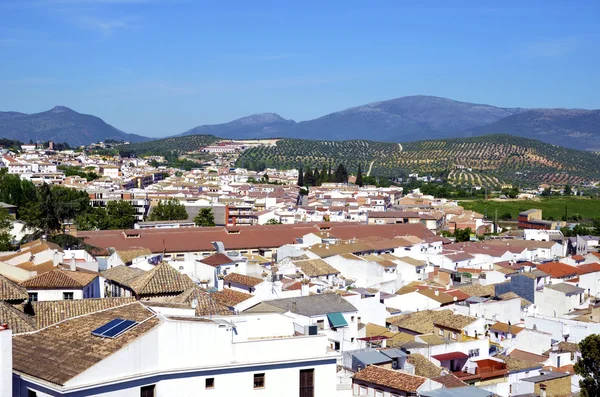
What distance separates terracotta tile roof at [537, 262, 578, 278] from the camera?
1438 inches

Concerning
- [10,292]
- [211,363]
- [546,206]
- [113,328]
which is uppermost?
[113,328]

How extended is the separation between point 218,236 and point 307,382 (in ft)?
114

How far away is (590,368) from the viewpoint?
19266 millimetres

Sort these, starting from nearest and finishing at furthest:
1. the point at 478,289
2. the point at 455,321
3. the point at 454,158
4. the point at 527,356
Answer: the point at 527,356, the point at 455,321, the point at 478,289, the point at 454,158

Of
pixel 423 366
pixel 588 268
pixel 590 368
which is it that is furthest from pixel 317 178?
pixel 423 366

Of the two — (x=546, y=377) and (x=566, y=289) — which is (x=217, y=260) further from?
(x=546, y=377)

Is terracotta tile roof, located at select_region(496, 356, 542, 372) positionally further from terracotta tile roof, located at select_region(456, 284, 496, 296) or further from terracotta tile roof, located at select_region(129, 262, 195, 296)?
terracotta tile roof, located at select_region(456, 284, 496, 296)

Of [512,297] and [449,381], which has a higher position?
[449,381]

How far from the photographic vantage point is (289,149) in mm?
179500

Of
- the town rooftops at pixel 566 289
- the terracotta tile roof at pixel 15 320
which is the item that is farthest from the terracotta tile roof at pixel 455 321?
the terracotta tile roof at pixel 15 320

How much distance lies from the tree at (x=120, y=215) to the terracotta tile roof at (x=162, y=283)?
3584 centimetres

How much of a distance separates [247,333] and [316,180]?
291 ft

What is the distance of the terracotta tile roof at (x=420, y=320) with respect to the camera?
2378cm

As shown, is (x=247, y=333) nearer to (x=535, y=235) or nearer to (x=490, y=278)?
(x=490, y=278)
